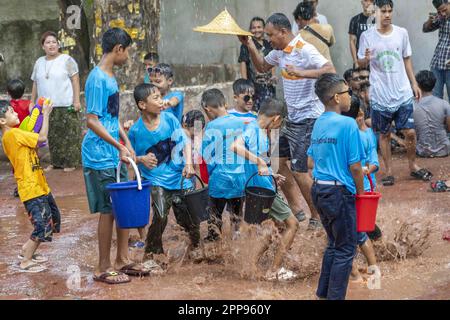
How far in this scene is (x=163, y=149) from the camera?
6949 mm

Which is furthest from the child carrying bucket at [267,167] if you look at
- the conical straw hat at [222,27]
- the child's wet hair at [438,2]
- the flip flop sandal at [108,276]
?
the child's wet hair at [438,2]

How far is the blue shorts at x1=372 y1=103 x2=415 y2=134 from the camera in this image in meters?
10.0

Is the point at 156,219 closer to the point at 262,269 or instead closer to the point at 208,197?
the point at 208,197

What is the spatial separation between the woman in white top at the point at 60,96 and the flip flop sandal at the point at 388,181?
409 cm

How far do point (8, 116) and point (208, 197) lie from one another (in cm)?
178

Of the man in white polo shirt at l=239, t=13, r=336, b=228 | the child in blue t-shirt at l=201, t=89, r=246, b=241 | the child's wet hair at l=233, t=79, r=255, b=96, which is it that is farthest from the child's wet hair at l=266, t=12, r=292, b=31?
the child in blue t-shirt at l=201, t=89, r=246, b=241

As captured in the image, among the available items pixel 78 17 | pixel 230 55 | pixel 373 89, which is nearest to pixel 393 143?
pixel 373 89

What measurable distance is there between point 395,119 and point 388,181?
742 millimetres

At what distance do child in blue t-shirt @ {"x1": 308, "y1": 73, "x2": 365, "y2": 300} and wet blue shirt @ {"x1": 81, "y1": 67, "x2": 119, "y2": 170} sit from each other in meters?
1.70

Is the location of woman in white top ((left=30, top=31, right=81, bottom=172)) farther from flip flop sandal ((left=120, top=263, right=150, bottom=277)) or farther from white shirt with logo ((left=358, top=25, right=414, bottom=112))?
flip flop sandal ((left=120, top=263, right=150, bottom=277))

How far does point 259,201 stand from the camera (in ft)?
21.7

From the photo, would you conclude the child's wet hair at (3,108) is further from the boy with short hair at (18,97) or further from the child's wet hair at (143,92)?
the boy with short hair at (18,97)

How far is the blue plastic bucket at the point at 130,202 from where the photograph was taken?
20.6ft

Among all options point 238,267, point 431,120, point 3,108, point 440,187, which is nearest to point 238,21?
point 431,120
